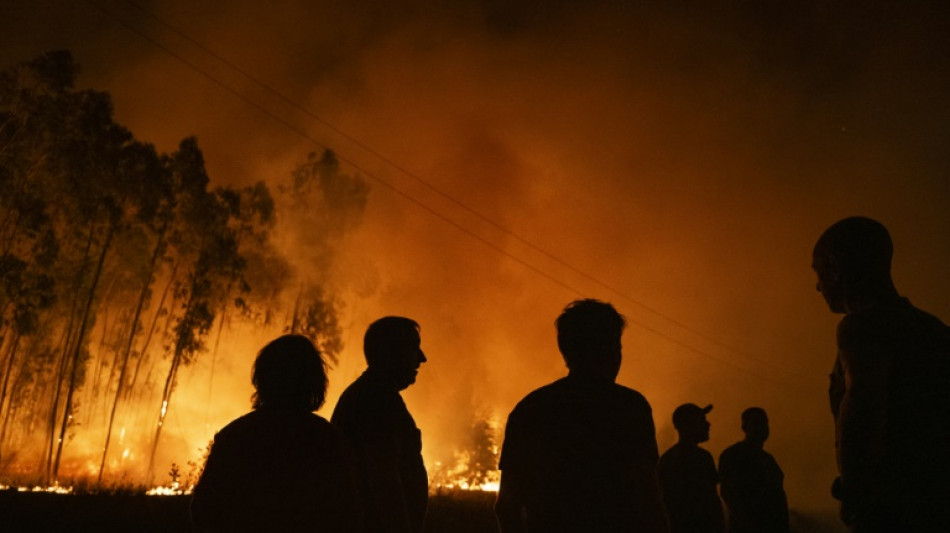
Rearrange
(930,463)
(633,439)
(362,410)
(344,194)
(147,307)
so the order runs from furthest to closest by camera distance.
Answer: (344,194) < (147,307) < (362,410) < (633,439) < (930,463)

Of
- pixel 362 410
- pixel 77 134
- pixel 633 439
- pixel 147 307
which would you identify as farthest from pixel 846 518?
pixel 147 307

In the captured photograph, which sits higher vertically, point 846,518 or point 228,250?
point 228,250

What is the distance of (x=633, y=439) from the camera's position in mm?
2432

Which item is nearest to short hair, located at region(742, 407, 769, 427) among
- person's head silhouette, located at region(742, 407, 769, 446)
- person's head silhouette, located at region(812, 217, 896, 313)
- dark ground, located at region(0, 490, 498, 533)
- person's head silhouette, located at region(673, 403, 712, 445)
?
person's head silhouette, located at region(742, 407, 769, 446)

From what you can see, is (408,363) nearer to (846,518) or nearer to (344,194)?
(846,518)

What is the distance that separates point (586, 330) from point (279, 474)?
4.41 feet

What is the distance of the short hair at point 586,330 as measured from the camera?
2.61 meters

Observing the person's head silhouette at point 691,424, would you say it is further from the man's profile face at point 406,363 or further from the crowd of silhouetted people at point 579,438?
the crowd of silhouetted people at point 579,438

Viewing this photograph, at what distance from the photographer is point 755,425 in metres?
5.38

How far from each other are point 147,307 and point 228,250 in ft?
14.7

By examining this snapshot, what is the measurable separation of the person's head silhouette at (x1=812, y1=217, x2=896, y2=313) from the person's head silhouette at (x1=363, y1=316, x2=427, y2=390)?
76.9 inches

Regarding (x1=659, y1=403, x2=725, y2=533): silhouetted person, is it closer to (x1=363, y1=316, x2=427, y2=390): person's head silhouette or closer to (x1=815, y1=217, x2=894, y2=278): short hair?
(x1=363, y1=316, x2=427, y2=390): person's head silhouette

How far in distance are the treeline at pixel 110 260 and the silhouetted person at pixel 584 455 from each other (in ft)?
56.1

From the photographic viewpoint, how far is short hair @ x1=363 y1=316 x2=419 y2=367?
3.54 metres
